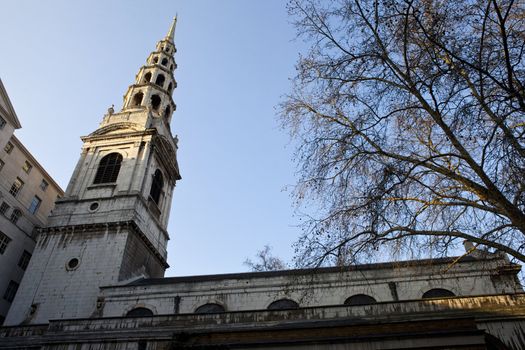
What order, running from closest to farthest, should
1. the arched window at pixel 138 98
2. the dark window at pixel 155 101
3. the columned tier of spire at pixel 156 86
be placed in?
the columned tier of spire at pixel 156 86 → the arched window at pixel 138 98 → the dark window at pixel 155 101

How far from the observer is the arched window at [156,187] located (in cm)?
3234

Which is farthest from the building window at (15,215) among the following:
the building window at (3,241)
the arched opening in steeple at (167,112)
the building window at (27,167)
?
the arched opening in steeple at (167,112)

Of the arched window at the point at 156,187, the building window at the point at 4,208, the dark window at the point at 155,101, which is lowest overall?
the building window at the point at 4,208

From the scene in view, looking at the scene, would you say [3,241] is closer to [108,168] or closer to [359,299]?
[108,168]

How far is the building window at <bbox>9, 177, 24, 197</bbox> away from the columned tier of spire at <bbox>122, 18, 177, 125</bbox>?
10.1 metres

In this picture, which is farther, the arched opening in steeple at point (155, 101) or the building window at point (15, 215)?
the arched opening in steeple at point (155, 101)

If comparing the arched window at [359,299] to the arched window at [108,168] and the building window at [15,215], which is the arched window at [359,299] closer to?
the arched window at [108,168]

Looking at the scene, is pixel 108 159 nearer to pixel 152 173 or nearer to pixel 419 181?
pixel 152 173

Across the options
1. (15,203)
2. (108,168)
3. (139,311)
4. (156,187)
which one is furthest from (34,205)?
(139,311)

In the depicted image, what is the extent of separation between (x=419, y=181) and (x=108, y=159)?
26710 mm

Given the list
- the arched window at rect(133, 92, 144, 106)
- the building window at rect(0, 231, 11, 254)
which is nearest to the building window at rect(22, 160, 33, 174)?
the building window at rect(0, 231, 11, 254)

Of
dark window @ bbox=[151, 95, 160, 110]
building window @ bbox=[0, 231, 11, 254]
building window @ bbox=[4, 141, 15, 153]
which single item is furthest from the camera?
dark window @ bbox=[151, 95, 160, 110]

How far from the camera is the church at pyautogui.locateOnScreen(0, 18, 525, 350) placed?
1623 centimetres

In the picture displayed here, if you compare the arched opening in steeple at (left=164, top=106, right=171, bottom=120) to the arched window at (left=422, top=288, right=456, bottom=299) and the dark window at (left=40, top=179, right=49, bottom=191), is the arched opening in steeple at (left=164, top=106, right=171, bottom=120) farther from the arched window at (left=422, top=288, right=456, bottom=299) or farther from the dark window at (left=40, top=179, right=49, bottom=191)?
the arched window at (left=422, top=288, right=456, bottom=299)
